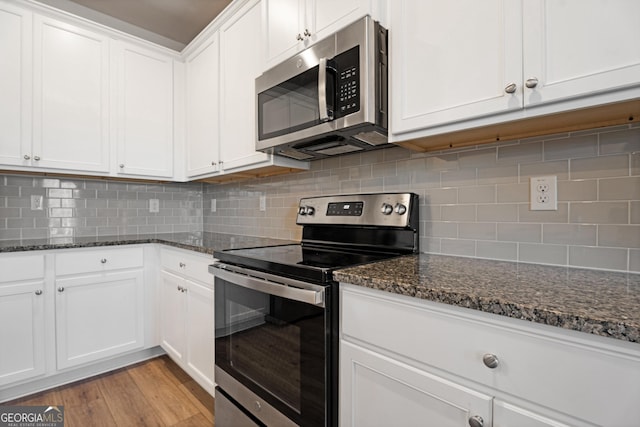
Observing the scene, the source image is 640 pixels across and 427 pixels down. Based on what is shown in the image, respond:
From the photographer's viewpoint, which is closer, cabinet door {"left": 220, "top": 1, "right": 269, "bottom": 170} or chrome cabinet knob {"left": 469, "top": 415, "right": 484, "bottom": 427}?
chrome cabinet knob {"left": 469, "top": 415, "right": 484, "bottom": 427}

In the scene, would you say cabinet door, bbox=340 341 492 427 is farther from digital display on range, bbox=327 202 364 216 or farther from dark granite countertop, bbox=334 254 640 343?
digital display on range, bbox=327 202 364 216

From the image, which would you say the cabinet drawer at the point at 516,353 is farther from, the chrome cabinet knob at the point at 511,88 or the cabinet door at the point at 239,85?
the cabinet door at the point at 239,85

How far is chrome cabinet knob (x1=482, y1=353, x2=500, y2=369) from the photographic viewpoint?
0.71 metres

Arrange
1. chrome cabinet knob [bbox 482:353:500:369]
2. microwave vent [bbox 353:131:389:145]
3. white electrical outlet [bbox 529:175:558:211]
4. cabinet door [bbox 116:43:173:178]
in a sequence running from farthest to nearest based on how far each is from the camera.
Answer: cabinet door [bbox 116:43:173:178] → microwave vent [bbox 353:131:389:145] → white electrical outlet [bbox 529:175:558:211] → chrome cabinet knob [bbox 482:353:500:369]

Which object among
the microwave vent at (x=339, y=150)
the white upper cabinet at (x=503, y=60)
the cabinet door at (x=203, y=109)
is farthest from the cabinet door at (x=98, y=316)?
the white upper cabinet at (x=503, y=60)

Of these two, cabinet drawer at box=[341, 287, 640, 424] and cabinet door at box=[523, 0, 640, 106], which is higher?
cabinet door at box=[523, 0, 640, 106]

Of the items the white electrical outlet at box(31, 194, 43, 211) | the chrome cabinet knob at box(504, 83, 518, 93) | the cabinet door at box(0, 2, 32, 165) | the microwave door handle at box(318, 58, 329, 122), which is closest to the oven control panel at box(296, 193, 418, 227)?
the microwave door handle at box(318, 58, 329, 122)

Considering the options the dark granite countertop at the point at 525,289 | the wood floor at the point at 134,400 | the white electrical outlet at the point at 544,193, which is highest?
the white electrical outlet at the point at 544,193

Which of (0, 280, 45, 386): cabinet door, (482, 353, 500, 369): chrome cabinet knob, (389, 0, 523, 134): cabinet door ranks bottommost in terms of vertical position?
(0, 280, 45, 386): cabinet door

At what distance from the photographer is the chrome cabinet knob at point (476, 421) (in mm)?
734

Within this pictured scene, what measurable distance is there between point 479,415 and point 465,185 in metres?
0.88

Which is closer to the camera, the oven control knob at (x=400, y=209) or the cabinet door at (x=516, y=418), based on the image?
the cabinet door at (x=516, y=418)

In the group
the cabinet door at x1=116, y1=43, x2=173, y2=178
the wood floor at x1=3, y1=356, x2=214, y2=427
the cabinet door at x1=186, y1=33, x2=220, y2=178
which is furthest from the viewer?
the cabinet door at x1=116, y1=43, x2=173, y2=178

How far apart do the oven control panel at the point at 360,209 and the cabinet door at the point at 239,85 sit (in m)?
0.42
